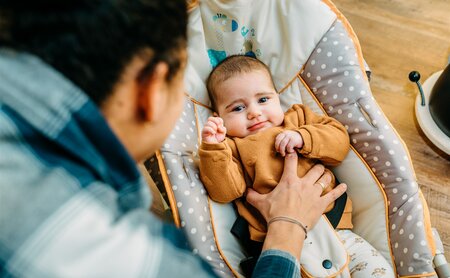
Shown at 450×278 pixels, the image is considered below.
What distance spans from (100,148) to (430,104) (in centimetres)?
152

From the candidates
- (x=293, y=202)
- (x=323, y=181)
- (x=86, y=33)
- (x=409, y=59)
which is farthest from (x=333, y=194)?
→ (x=409, y=59)

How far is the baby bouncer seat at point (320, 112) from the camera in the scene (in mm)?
1057


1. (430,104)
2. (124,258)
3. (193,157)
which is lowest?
(430,104)

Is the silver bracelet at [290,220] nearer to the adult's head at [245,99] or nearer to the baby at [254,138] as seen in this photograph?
the baby at [254,138]

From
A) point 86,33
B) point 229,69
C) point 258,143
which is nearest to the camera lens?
point 86,33

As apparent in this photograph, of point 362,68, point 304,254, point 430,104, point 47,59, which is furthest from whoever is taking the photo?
point 430,104

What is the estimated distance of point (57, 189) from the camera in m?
Result: 0.48

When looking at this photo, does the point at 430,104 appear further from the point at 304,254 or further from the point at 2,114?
the point at 2,114

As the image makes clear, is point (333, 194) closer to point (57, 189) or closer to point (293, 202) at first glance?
point (293, 202)

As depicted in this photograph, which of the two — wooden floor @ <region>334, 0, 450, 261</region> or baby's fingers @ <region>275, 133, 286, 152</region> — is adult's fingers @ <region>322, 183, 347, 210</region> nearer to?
baby's fingers @ <region>275, 133, 286, 152</region>

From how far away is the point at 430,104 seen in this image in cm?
170

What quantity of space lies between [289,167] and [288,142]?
0.07 meters

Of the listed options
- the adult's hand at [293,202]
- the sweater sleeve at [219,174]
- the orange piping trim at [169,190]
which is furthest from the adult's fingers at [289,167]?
the orange piping trim at [169,190]

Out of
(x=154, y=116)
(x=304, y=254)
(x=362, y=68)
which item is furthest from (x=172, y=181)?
(x=362, y=68)
